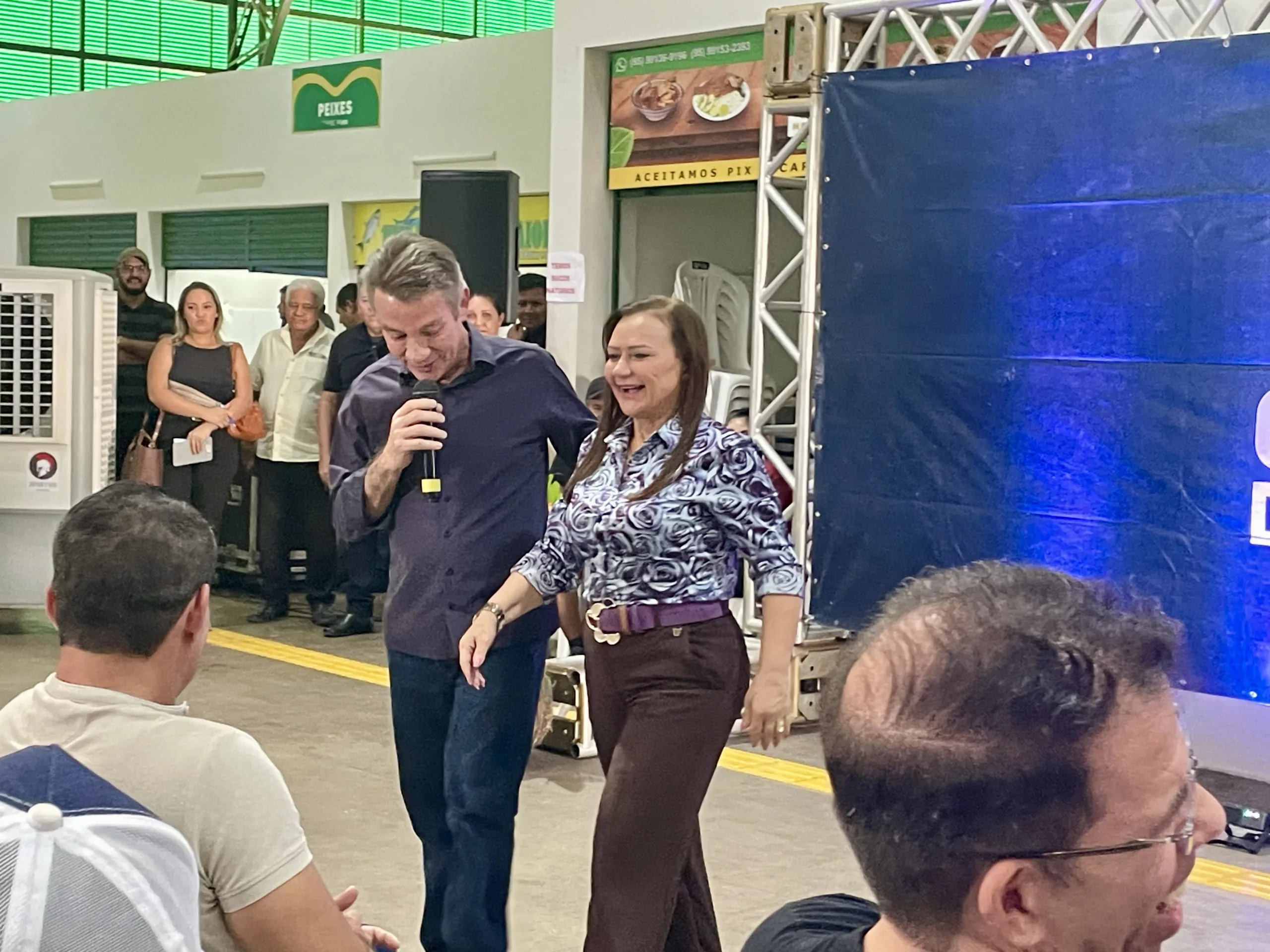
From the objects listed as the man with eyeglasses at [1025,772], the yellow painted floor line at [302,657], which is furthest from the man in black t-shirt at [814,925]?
the yellow painted floor line at [302,657]

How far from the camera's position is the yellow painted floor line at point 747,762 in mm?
4992

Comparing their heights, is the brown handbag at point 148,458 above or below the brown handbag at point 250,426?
below

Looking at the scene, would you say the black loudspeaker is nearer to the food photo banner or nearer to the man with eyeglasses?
the food photo banner

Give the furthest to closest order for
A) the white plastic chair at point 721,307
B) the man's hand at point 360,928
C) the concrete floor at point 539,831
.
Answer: the white plastic chair at point 721,307, the concrete floor at point 539,831, the man's hand at point 360,928

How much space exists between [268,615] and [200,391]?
49.6 inches

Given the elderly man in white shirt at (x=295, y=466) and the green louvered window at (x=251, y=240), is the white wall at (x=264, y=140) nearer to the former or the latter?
the green louvered window at (x=251, y=240)

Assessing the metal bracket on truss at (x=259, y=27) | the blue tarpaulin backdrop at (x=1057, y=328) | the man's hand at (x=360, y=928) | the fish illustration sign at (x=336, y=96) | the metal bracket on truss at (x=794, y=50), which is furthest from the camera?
the metal bracket on truss at (x=259, y=27)

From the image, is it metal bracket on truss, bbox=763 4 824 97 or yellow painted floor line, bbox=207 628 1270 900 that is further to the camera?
metal bracket on truss, bbox=763 4 824 97

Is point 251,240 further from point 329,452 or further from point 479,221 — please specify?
point 479,221

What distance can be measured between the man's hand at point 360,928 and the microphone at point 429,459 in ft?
4.13

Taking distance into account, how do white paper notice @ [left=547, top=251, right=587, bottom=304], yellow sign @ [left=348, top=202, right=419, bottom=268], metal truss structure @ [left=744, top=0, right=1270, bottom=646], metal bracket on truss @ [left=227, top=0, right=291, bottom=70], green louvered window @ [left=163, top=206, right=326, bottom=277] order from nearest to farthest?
1. metal truss structure @ [left=744, top=0, right=1270, bottom=646]
2. white paper notice @ [left=547, top=251, right=587, bottom=304]
3. yellow sign @ [left=348, top=202, right=419, bottom=268]
4. green louvered window @ [left=163, top=206, right=326, bottom=277]
5. metal bracket on truss @ [left=227, top=0, right=291, bottom=70]

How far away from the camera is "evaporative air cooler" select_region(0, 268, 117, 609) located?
7.99 meters

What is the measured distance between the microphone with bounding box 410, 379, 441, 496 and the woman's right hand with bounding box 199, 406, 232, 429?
207 inches

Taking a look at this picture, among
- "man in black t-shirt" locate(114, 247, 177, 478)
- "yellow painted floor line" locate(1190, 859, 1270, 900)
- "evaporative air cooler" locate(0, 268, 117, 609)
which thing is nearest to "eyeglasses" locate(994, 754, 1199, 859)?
"yellow painted floor line" locate(1190, 859, 1270, 900)
